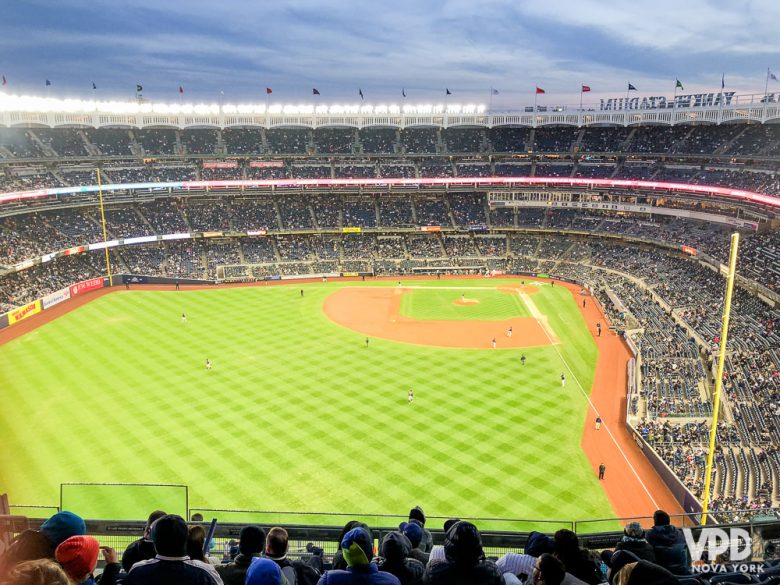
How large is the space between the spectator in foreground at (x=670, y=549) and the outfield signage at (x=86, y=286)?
6320 centimetres

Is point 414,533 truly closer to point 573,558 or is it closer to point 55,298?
point 573,558

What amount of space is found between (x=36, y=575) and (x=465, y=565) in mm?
3950

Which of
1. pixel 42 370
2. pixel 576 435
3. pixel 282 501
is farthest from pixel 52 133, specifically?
pixel 576 435

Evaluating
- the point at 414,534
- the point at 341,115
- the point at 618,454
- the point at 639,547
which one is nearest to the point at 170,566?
the point at 414,534

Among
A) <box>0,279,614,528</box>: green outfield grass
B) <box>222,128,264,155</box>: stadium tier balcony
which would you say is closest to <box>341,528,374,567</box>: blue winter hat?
<box>0,279,614,528</box>: green outfield grass

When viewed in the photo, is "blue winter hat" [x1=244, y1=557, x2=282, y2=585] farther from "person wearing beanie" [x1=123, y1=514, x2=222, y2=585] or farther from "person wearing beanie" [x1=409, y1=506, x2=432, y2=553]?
"person wearing beanie" [x1=409, y1=506, x2=432, y2=553]

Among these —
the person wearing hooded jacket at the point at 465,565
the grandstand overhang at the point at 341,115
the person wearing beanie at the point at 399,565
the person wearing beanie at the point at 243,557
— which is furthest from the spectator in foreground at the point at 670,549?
the grandstand overhang at the point at 341,115

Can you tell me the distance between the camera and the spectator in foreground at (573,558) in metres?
6.46

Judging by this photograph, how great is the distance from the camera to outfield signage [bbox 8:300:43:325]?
48562mm

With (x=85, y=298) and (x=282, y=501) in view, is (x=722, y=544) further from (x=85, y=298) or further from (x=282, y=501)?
(x=85, y=298)

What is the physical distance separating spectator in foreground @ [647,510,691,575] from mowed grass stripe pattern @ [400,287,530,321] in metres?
45.5

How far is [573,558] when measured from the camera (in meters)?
6.51

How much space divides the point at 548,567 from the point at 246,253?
74024mm

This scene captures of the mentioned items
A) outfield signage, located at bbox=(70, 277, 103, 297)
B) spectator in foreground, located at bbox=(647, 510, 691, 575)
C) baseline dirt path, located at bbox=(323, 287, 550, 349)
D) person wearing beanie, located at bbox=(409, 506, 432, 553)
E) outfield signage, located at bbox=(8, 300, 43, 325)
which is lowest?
baseline dirt path, located at bbox=(323, 287, 550, 349)
